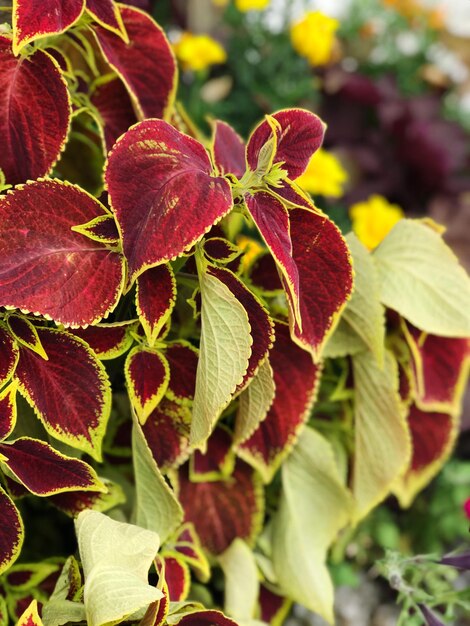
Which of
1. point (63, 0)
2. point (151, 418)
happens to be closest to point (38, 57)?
point (63, 0)

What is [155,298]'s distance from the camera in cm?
46

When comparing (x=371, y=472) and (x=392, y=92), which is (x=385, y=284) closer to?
(x=371, y=472)

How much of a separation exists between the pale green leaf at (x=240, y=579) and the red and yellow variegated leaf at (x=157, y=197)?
11.5 inches

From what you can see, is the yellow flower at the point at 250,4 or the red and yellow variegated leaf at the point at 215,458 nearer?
the red and yellow variegated leaf at the point at 215,458

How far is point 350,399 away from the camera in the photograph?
652 mm

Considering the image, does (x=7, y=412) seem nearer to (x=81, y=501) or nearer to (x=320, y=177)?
(x=81, y=501)

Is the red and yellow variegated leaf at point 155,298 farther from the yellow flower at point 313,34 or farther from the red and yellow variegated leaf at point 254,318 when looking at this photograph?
the yellow flower at point 313,34

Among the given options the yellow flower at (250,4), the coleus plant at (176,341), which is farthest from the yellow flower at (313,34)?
the coleus plant at (176,341)

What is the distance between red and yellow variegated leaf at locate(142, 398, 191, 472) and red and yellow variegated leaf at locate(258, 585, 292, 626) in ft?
0.71

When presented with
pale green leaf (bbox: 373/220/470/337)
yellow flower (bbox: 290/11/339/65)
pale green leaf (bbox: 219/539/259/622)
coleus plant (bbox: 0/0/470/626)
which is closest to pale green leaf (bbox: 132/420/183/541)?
coleus plant (bbox: 0/0/470/626)

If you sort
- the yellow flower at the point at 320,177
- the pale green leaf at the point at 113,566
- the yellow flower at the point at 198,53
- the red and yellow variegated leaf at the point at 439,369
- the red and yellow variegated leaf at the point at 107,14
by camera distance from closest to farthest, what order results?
1. the pale green leaf at the point at 113,566
2. the red and yellow variegated leaf at the point at 107,14
3. the red and yellow variegated leaf at the point at 439,369
4. the yellow flower at the point at 320,177
5. the yellow flower at the point at 198,53

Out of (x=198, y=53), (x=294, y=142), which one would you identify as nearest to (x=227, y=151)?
(x=294, y=142)

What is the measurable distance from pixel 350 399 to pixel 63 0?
0.38 m

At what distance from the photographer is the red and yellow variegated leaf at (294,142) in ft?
1.58
